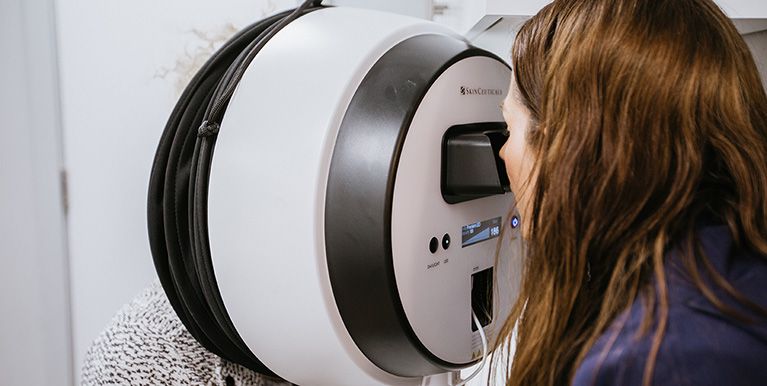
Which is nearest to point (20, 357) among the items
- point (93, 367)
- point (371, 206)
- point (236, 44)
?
point (93, 367)

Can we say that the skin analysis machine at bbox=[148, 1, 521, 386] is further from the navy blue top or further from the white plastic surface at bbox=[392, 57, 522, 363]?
the navy blue top

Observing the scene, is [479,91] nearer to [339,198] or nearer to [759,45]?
[339,198]

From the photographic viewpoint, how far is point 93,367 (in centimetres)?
102

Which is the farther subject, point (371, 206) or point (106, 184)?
point (106, 184)

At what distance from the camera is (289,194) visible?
81 cm

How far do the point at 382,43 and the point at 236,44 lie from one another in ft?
0.88

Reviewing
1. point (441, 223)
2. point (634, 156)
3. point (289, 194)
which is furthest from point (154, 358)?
point (634, 156)

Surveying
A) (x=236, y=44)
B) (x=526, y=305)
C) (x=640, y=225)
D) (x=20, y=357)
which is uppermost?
(x=236, y=44)

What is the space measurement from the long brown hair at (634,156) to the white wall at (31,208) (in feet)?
4.31

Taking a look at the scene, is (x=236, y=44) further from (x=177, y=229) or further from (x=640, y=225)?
(x=640, y=225)

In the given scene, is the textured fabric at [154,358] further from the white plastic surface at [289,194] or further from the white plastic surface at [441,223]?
the white plastic surface at [441,223]

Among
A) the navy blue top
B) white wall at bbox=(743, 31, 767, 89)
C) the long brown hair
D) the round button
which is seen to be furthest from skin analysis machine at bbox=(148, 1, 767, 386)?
white wall at bbox=(743, 31, 767, 89)

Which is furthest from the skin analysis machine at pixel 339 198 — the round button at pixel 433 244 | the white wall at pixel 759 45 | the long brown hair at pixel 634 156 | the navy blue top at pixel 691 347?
the white wall at pixel 759 45

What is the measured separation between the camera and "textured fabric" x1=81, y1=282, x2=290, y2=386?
98cm
